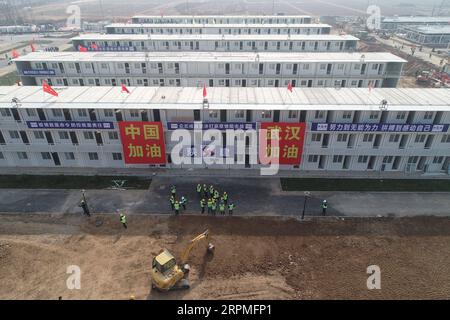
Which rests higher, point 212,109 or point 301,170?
point 212,109

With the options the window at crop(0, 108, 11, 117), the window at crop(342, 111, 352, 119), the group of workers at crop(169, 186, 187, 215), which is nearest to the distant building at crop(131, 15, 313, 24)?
the window at crop(0, 108, 11, 117)

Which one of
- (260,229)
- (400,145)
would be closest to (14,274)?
(260,229)

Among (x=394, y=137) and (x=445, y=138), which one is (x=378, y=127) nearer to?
(x=394, y=137)

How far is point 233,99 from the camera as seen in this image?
40031 mm

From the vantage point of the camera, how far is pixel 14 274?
27516mm

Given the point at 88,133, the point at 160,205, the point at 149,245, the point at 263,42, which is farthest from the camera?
the point at 263,42

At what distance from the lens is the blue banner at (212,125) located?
37.9m

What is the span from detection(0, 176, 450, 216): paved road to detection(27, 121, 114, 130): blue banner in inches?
320

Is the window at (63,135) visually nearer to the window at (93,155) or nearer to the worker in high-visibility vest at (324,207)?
the window at (93,155)

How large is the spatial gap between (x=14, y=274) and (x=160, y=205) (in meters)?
15.0

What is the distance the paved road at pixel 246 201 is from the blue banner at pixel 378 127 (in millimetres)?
7982

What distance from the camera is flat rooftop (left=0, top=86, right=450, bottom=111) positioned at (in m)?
38.1

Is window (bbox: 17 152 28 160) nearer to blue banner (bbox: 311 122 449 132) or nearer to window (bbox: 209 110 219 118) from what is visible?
window (bbox: 209 110 219 118)

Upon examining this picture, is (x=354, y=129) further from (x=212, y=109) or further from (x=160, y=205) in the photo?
(x=160, y=205)
